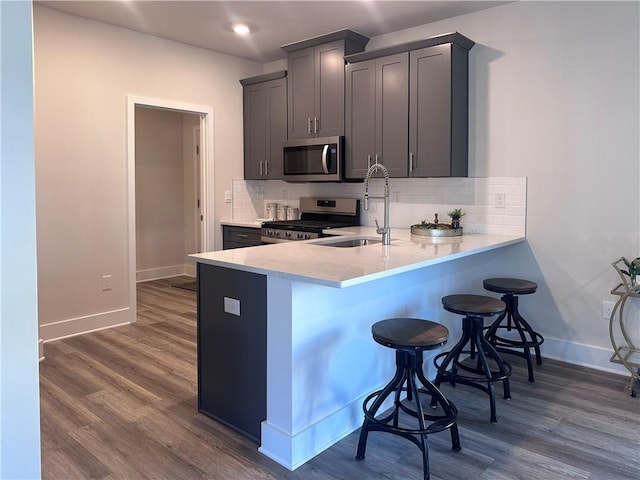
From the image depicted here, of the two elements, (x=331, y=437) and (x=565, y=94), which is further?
(x=565, y=94)

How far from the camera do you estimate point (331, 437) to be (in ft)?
7.55

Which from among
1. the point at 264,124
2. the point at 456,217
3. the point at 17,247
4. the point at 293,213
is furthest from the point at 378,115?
the point at 17,247

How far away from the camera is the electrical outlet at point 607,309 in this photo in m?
3.22

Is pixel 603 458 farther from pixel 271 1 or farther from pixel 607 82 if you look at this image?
pixel 271 1

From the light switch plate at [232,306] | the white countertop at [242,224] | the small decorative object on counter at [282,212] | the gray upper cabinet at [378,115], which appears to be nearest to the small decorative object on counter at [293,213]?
the small decorative object on counter at [282,212]

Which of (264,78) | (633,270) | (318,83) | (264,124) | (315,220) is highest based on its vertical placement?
(264,78)

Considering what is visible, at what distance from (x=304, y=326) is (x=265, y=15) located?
275 centimetres

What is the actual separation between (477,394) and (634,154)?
1.81 m

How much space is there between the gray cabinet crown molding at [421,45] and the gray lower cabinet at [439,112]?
31mm

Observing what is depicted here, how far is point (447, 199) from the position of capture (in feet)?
12.9

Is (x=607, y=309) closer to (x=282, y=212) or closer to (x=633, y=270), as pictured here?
(x=633, y=270)

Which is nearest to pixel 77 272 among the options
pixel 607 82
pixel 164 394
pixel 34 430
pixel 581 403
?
pixel 164 394

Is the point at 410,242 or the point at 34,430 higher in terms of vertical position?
the point at 410,242

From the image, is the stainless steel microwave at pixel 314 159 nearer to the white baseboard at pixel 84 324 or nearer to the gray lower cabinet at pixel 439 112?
the gray lower cabinet at pixel 439 112
